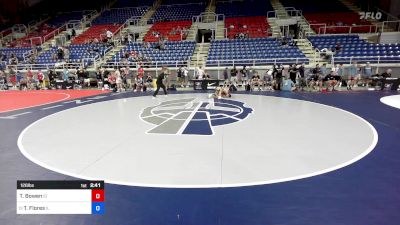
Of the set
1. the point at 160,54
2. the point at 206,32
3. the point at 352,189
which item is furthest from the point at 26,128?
the point at 206,32

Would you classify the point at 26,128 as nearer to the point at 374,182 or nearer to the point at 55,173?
the point at 55,173

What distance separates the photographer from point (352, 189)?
441 centimetres

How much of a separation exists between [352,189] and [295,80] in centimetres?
1287

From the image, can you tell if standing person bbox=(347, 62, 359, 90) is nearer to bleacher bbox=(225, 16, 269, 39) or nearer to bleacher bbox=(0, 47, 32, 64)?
bleacher bbox=(225, 16, 269, 39)

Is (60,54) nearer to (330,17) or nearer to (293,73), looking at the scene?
(293,73)

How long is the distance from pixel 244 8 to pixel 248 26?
502 centimetres

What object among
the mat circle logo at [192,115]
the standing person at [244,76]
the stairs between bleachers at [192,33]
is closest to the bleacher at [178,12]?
the stairs between bleachers at [192,33]

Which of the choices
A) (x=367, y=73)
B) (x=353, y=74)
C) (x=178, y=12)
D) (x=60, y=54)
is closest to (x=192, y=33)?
(x=178, y=12)

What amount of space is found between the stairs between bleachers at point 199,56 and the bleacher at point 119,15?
1137cm

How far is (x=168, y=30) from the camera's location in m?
27.4

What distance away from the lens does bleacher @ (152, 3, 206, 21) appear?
30.4 m

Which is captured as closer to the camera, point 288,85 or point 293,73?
point 288,85

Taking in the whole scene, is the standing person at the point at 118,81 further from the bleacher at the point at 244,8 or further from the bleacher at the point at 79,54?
the bleacher at the point at 244,8

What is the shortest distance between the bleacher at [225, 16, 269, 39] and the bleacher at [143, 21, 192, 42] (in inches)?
158
